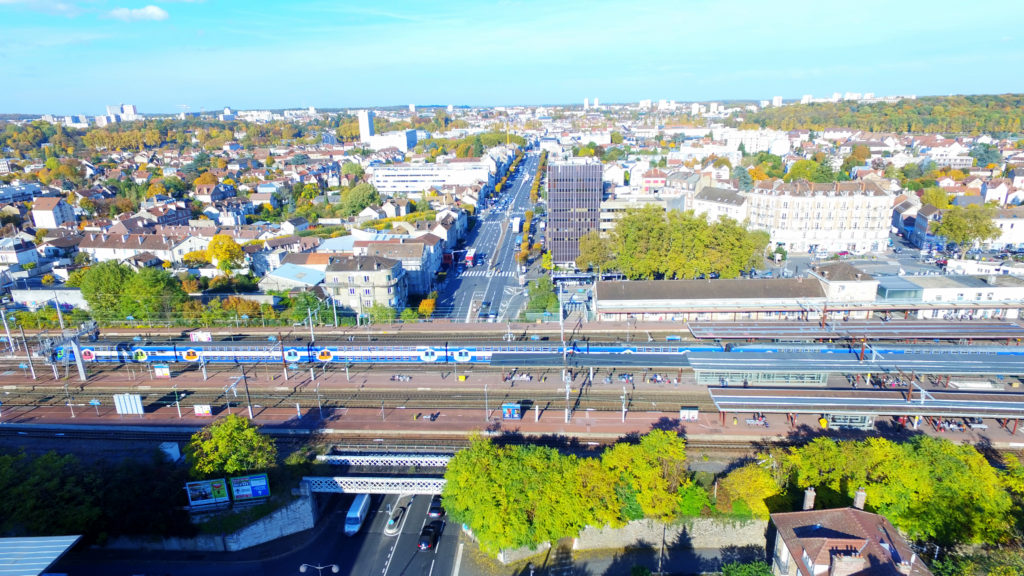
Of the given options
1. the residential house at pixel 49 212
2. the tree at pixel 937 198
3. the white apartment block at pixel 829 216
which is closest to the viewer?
the white apartment block at pixel 829 216

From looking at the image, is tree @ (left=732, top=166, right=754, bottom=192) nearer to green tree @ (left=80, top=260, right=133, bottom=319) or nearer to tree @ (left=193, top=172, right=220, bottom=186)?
green tree @ (left=80, top=260, right=133, bottom=319)

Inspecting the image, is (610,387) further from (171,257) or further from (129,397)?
(171,257)

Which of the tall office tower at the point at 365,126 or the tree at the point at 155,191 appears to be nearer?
the tree at the point at 155,191

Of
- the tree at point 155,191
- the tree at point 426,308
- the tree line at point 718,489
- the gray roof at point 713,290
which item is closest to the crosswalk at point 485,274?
the tree at point 426,308

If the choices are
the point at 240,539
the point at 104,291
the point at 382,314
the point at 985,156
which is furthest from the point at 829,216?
the point at 104,291

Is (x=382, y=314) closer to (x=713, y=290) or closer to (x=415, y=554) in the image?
(x=415, y=554)

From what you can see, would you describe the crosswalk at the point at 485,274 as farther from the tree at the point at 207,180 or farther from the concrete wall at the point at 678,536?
the tree at the point at 207,180
